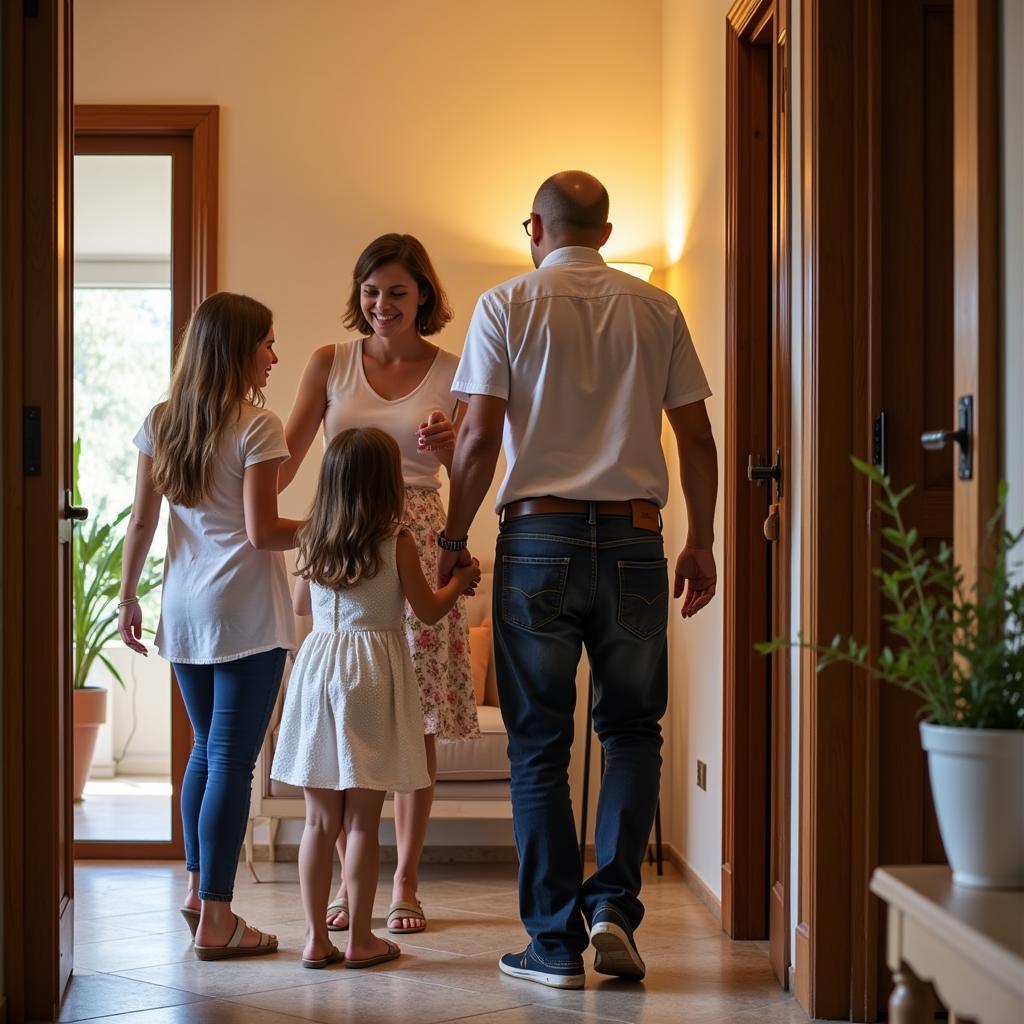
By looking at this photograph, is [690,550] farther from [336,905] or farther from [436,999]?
[336,905]

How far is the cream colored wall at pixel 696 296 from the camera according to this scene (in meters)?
3.62

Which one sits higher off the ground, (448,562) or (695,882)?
(448,562)

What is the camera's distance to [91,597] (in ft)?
16.2

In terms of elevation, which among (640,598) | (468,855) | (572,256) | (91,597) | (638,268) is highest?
(638,268)

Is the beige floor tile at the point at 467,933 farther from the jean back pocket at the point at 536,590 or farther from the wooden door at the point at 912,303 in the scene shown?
the wooden door at the point at 912,303

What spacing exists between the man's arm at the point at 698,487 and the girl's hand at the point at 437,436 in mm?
506

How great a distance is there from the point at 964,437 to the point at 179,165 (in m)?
3.36

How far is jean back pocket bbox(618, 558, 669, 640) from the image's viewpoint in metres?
2.76

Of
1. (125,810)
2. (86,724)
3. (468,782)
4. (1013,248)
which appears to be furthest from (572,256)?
(86,724)

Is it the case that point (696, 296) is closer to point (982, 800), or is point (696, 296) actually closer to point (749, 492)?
point (749, 492)

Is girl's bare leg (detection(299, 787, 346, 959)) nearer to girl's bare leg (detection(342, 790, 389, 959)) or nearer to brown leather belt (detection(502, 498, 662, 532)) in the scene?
girl's bare leg (detection(342, 790, 389, 959))

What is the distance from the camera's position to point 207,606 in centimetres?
293

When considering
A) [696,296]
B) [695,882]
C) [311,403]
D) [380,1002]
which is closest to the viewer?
[380,1002]

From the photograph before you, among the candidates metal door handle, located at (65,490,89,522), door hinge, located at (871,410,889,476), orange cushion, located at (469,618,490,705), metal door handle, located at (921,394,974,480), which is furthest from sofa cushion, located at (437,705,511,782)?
metal door handle, located at (921,394,974,480)
